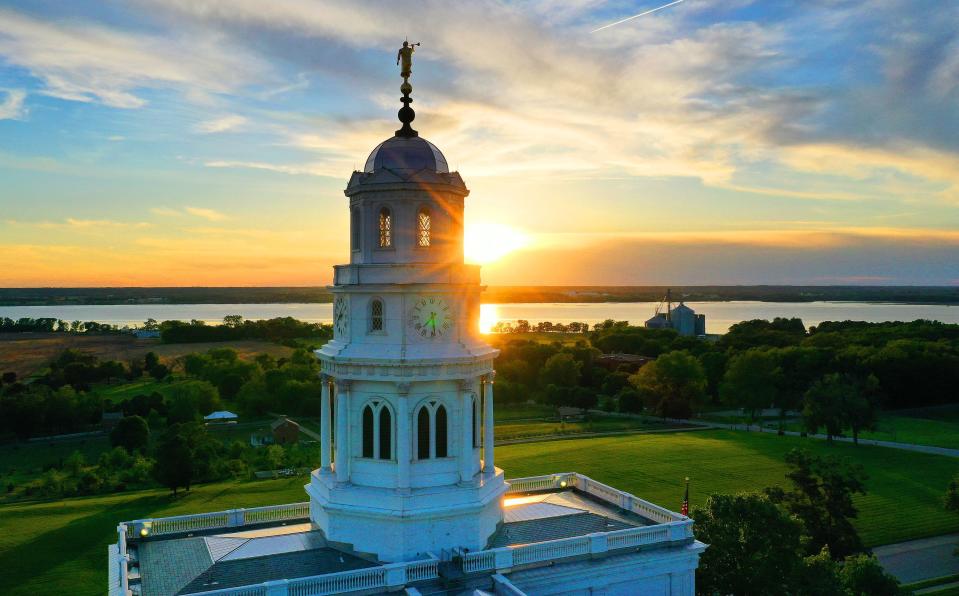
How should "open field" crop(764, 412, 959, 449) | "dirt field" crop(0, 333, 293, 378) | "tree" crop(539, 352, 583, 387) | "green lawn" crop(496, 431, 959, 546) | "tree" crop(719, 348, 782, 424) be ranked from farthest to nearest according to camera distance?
1. "dirt field" crop(0, 333, 293, 378)
2. "tree" crop(539, 352, 583, 387)
3. "tree" crop(719, 348, 782, 424)
4. "open field" crop(764, 412, 959, 449)
5. "green lawn" crop(496, 431, 959, 546)

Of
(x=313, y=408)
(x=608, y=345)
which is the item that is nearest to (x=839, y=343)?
(x=608, y=345)

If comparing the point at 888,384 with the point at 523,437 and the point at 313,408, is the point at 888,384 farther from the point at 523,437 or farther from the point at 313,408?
the point at 313,408

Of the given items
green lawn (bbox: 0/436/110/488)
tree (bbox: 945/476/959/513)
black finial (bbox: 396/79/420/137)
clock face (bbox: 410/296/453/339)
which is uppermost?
black finial (bbox: 396/79/420/137)

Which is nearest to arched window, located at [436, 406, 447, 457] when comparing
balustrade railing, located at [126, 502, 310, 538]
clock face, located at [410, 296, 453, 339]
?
clock face, located at [410, 296, 453, 339]

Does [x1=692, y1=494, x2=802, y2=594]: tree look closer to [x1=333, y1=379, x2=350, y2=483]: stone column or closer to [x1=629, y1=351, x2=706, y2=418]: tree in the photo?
[x1=333, y1=379, x2=350, y2=483]: stone column

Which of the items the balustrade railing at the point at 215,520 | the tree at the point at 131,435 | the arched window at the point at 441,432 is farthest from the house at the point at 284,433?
the arched window at the point at 441,432

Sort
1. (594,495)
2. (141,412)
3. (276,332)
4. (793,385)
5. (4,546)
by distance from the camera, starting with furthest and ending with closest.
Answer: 1. (276,332)
2. (793,385)
3. (141,412)
4. (4,546)
5. (594,495)

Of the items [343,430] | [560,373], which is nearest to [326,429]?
[343,430]

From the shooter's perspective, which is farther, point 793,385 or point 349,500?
point 793,385
